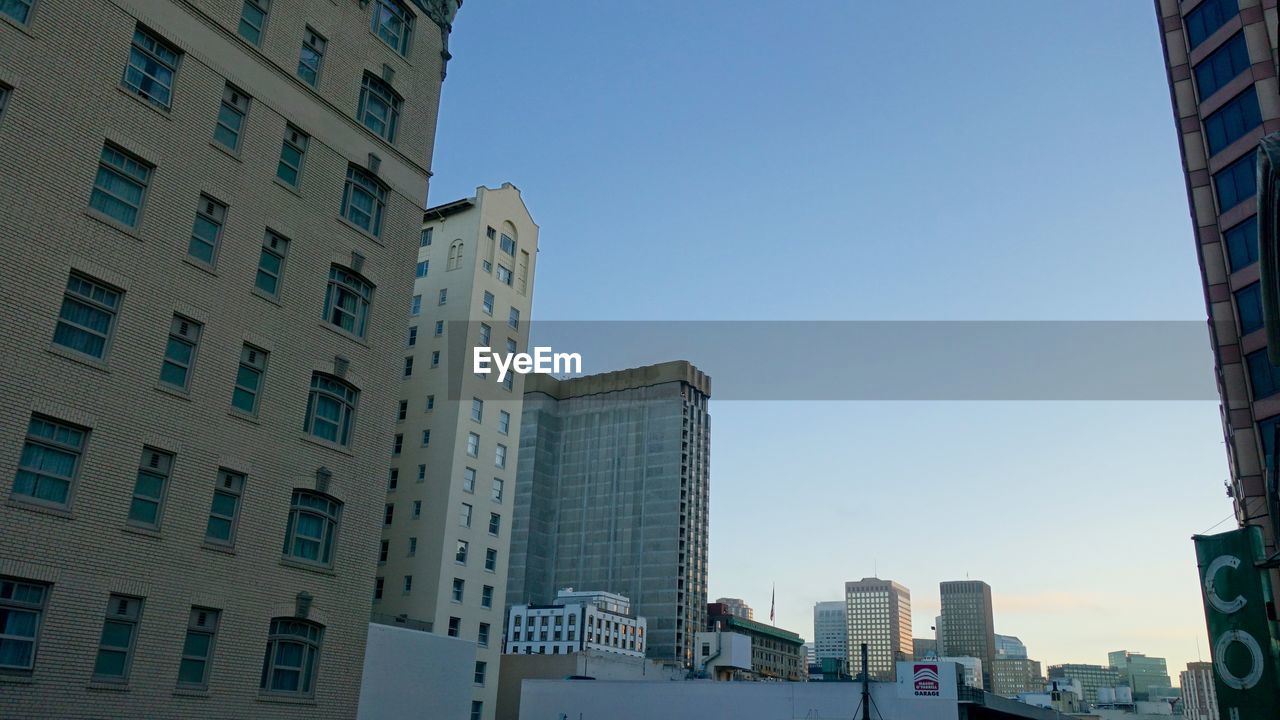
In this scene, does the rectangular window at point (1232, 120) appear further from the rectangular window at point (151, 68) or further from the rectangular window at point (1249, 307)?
the rectangular window at point (151, 68)

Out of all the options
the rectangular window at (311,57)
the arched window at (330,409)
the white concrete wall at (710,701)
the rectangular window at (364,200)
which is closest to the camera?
the arched window at (330,409)

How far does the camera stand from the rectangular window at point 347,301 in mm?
33562

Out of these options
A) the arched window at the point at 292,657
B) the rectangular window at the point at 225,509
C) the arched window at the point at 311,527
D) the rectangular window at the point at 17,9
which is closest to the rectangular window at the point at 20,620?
the rectangular window at the point at 225,509

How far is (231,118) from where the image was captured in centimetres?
3084

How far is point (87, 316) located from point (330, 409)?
8837mm

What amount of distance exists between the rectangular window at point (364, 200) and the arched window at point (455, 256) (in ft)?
103

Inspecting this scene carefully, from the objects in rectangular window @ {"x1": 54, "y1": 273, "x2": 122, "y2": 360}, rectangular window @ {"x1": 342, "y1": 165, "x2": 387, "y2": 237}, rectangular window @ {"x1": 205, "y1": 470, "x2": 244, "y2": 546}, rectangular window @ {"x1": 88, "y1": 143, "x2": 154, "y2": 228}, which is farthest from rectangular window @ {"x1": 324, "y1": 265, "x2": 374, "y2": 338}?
rectangular window @ {"x1": 54, "y1": 273, "x2": 122, "y2": 360}

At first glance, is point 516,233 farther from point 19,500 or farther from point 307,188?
point 19,500

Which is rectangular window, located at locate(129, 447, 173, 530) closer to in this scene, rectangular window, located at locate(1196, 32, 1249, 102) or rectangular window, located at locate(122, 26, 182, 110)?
rectangular window, located at locate(122, 26, 182, 110)

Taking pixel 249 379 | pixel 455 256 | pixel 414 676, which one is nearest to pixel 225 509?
pixel 249 379

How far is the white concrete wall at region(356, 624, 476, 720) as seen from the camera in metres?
36.8

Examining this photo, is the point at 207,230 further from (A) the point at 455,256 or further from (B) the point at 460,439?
(A) the point at 455,256

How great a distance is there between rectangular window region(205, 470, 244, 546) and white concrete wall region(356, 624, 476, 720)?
1011cm

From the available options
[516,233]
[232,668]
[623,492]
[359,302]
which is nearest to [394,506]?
[516,233]
